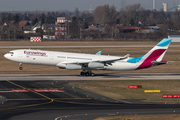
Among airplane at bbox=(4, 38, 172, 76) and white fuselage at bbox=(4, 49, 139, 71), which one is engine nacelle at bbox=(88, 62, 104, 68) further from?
white fuselage at bbox=(4, 49, 139, 71)

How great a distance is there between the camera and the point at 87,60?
6081 cm

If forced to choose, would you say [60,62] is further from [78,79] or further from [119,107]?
[119,107]

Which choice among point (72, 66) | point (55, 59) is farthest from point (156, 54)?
point (55, 59)

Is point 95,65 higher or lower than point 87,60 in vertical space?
→ lower

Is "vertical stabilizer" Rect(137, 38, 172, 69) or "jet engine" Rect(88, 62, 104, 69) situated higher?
"vertical stabilizer" Rect(137, 38, 172, 69)

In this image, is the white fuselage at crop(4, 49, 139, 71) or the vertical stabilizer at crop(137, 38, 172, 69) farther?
the vertical stabilizer at crop(137, 38, 172, 69)

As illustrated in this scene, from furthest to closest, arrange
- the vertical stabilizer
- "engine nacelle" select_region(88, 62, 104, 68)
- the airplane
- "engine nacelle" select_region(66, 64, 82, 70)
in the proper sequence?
the vertical stabilizer < the airplane < "engine nacelle" select_region(88, 62, 104, 68) < "engine nacelle" select_region(66, 64, 82, 70)

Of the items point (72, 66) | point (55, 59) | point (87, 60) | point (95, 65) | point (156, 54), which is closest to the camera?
point (72, 66)

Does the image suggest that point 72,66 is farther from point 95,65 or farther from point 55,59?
point 95,65

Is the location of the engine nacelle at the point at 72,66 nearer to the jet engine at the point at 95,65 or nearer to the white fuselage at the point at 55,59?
the white fuselage at the point at 55,59

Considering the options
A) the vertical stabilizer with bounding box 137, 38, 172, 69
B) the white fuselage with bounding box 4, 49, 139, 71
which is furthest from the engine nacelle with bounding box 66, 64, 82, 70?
the vertical stabilizer with bounding box 137, 38, 172, 69

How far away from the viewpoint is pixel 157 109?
3422 centimetres

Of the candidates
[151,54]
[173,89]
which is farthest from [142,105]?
[151,54]

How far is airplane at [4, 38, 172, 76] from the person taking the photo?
5919 cm
